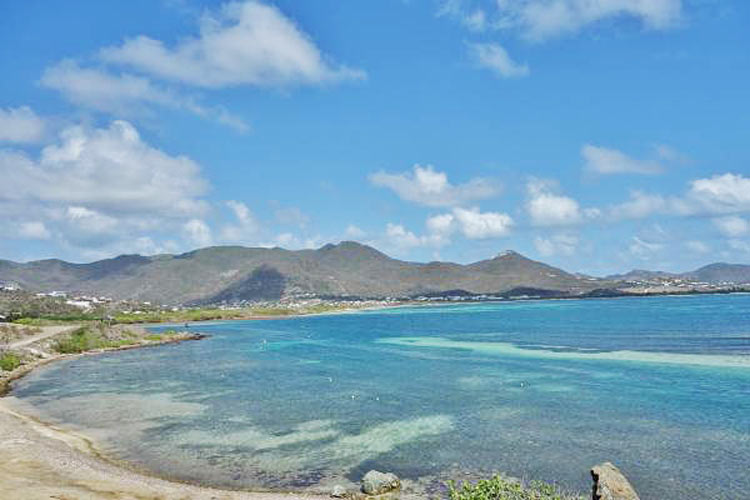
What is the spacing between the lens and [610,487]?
2077 centimetres

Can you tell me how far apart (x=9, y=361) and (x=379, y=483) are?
218 feet

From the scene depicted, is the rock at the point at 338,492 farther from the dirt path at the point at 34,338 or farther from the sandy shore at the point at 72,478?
the dirt path at the point at 34,338

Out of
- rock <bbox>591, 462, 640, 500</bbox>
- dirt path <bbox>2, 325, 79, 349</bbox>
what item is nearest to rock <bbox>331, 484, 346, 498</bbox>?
rock <bbox>591, 462, 640, 500</bbox>

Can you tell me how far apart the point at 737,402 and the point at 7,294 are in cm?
19344

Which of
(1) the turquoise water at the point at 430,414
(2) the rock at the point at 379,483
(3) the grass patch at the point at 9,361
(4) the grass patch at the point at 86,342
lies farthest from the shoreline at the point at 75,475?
(4) the grass patch at the point at 86,342

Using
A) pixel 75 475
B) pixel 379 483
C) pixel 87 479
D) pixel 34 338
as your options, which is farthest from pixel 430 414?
pixel 34 338

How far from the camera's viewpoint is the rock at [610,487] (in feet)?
67.3

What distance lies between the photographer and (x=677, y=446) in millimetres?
31172

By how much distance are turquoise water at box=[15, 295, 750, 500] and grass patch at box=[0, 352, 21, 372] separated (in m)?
3.70

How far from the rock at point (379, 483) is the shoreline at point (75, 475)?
2.22m

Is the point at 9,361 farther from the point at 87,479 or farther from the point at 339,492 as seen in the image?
the point at 339,492

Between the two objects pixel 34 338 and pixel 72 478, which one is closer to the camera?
pixel 72 478

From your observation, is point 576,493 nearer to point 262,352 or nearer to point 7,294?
point 262,352

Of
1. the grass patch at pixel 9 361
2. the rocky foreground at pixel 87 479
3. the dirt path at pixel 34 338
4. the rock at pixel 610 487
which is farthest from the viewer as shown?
the dirt path at pixel 34 338
